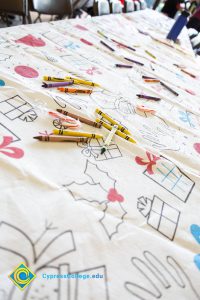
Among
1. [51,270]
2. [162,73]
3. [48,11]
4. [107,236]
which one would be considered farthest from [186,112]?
[48,11]

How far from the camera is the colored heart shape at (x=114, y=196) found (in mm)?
498

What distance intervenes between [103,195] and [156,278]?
0.18 m

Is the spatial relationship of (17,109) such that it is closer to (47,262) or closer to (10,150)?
(10,150)

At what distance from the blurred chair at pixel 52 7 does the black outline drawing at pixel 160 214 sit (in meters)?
→ 2.03

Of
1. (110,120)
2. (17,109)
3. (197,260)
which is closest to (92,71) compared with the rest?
(110,120)

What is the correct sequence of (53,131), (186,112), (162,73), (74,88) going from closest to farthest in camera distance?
1. (53,131)
2. (74,88)
3. (186,112)
4. (162,73)

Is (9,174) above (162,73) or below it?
above

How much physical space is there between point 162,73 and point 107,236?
1087mm

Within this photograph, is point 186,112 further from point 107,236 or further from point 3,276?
point 3,276

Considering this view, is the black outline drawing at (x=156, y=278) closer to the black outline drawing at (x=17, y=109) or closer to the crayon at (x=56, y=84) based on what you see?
the black outline drawing at (x=17, y=109)

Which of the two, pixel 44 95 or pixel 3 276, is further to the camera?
pixel 44 95

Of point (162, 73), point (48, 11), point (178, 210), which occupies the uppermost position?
point (178, 210)

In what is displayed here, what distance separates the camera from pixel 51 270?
1.17 ft

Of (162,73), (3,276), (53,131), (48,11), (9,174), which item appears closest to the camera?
(3,276)
